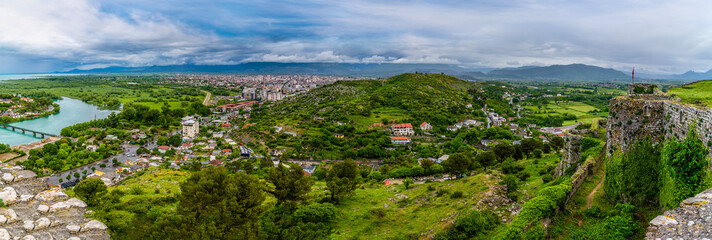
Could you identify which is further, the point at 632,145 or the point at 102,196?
the point at 102,196

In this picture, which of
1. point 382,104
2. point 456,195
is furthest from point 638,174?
point 382,104

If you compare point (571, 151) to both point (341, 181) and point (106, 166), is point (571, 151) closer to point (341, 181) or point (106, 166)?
point (341, 181)

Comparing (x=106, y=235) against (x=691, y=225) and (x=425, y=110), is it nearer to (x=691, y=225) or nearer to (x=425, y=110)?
(x=691, y=225)

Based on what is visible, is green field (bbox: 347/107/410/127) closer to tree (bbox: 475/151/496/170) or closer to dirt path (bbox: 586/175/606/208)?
tree (bbox: 475/151/496/170)

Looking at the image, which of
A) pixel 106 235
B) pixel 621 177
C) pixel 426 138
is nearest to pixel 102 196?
pixel 106 235

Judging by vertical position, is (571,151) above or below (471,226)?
above

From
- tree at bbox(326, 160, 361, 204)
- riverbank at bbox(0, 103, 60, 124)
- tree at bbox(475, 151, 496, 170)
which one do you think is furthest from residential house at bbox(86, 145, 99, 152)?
tree at bbox(475, 151, 496, 170)

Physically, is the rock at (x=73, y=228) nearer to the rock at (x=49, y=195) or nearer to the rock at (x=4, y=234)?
the rock at (x=4, y=234)
